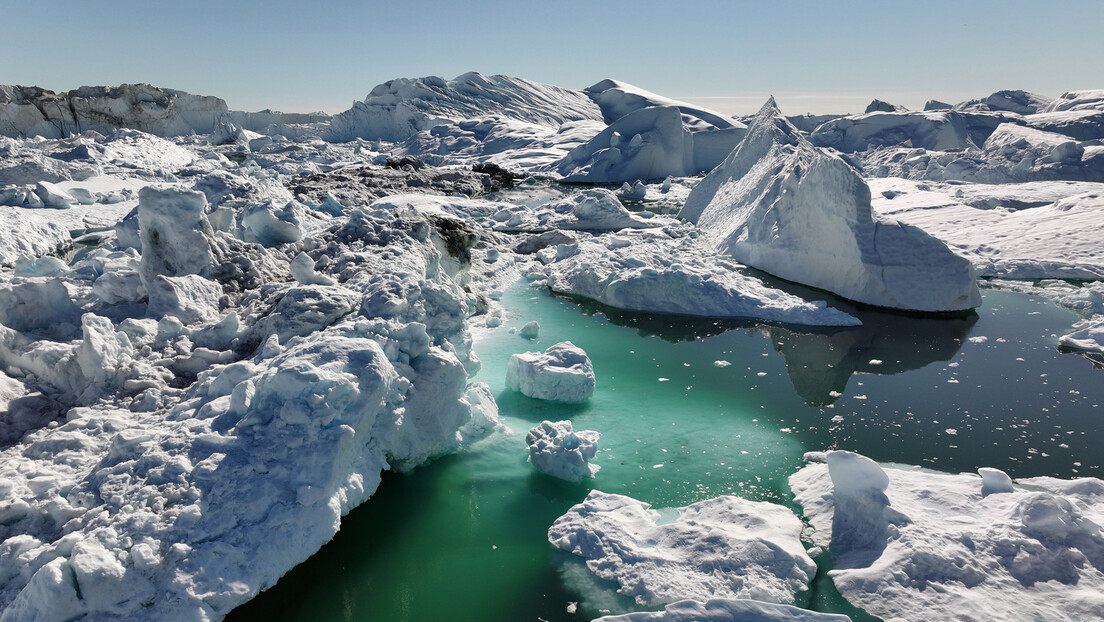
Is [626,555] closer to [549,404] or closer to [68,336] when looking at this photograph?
[549,404]

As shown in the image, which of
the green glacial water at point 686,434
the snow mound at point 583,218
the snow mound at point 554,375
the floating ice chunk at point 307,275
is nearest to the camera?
the green glacial water at point 686,434

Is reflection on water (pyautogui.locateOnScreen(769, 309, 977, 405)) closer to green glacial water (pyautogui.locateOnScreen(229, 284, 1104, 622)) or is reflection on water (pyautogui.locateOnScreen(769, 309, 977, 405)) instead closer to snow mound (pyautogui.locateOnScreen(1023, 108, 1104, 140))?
green glacial water (pyautogui.locateOnScreen(229, 284, 1104, 622))

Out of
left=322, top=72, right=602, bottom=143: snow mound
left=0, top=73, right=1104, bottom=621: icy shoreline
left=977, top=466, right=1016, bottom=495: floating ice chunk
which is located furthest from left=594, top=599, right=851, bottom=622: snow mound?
left=322, top=72, right=602, bottom=143: snow mound

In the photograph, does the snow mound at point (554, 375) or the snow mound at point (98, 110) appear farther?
the snow mound at point (98, 110)

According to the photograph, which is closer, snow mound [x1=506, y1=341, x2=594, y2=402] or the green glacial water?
the green glacial water

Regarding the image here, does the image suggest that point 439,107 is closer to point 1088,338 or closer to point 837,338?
point 837,338

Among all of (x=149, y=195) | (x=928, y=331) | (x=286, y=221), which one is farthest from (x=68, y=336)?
(x=928, y=331)

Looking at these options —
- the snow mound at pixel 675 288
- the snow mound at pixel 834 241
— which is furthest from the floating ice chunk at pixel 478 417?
the snow mound at pixel 834 241

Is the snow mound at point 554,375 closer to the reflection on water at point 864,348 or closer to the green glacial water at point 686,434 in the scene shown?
the green glacial water at point 686,434
